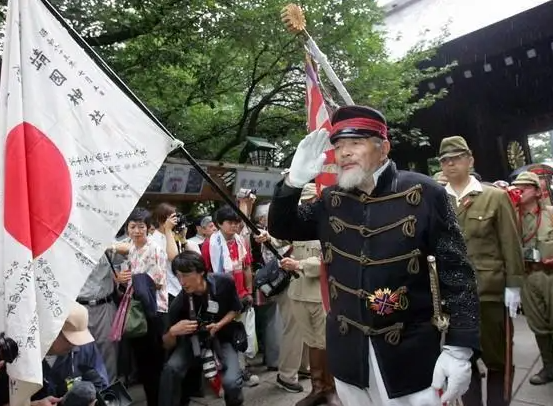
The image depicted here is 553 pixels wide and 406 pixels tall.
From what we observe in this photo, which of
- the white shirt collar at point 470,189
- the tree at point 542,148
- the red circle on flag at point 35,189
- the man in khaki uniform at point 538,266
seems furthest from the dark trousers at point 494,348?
the tree at point 542,148

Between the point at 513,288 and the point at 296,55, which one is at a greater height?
the point at 296,55

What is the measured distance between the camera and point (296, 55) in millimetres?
7520

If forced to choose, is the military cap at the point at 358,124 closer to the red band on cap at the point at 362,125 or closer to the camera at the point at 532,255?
the red band on cap at the point at 362,125

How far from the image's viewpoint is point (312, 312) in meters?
4.37

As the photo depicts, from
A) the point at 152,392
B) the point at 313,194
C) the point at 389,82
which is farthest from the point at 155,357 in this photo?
the point at 389,82

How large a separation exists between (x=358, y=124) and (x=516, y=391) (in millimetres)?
3412

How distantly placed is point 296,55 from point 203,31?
1652 millimetres

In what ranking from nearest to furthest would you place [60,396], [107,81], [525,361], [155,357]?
1. [107,81]
2. [60,396]
3. [155,357]
4. [525,361]

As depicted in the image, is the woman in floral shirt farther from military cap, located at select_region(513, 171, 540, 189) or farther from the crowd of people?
military cap, located at select_region(513, 171, 540, 189)

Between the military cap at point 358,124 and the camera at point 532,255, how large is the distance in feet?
9.62

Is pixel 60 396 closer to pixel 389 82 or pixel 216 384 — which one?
pixel 216 384

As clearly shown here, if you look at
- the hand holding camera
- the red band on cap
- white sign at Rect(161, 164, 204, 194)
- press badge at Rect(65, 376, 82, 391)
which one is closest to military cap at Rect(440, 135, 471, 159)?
the red band on cap

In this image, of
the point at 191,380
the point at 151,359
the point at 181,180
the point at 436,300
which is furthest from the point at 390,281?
the point at 181,180

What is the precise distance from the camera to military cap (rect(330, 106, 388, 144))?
7.34 ft
